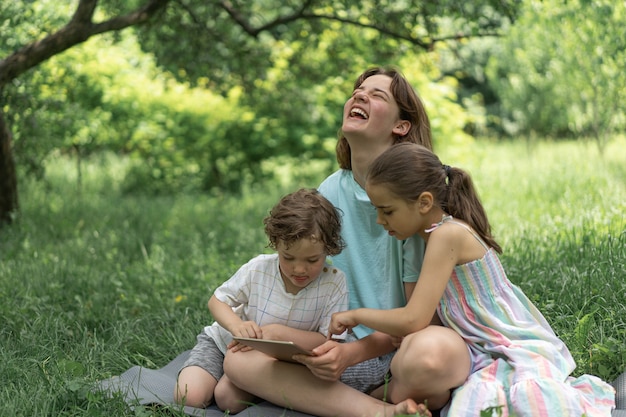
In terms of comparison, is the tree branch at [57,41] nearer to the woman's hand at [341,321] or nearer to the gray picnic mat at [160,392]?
the gray picnic mat at [160,392]

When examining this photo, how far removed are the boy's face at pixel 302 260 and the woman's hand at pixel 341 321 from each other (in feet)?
0.70

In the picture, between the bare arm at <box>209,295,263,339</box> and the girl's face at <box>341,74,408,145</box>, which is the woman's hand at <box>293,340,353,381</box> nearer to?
the bare arm at <box>209,295,263,339</box>

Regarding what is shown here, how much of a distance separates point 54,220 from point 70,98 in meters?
2.15

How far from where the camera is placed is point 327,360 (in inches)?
104

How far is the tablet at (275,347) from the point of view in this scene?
2.54 metres

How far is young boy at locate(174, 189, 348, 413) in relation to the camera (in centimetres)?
279

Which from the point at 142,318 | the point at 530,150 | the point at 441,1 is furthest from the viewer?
the point at 530,150

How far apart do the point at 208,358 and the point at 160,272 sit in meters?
1.62

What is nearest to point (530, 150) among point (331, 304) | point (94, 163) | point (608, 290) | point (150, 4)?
point (94, 163)

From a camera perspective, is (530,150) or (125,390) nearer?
(125,390)

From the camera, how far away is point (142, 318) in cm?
383

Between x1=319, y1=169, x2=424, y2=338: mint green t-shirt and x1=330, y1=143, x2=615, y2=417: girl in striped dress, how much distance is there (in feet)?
0.99

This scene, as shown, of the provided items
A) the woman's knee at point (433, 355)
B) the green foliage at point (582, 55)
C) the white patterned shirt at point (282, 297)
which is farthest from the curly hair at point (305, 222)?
the green foliage at point (582, 55)

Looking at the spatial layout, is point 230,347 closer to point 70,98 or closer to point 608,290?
point 608,290
